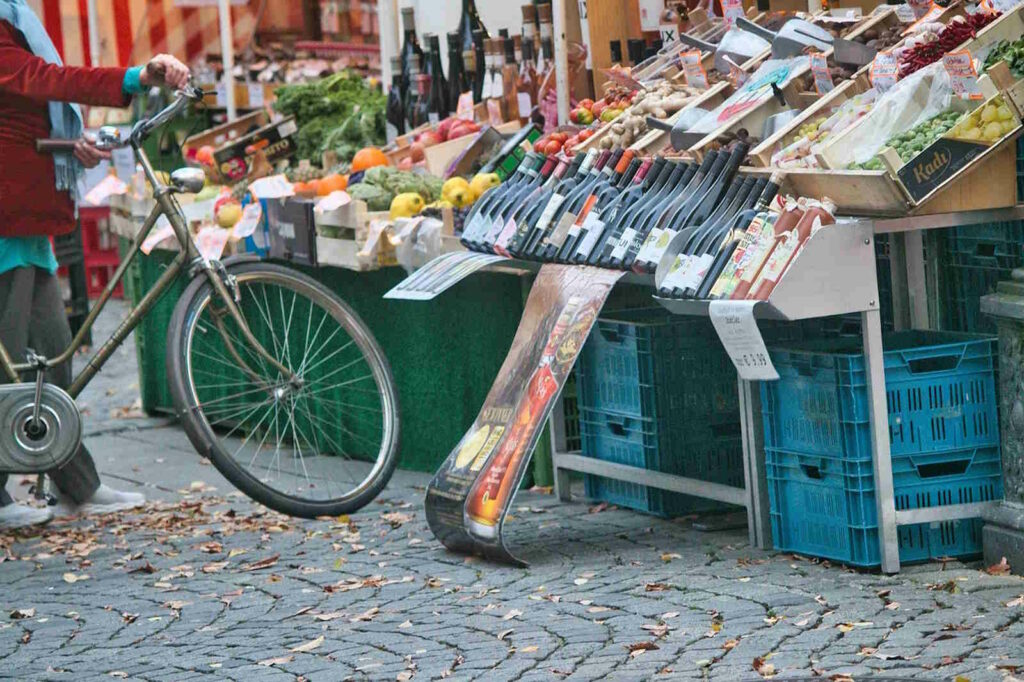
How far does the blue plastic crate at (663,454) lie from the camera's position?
600 centimetres

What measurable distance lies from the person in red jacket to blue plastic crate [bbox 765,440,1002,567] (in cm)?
258

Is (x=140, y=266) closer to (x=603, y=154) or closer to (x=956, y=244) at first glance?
(x=603, y=154)

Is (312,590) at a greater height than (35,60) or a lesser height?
lesser

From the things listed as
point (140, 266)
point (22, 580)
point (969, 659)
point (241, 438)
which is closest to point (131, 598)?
point (22, 580)

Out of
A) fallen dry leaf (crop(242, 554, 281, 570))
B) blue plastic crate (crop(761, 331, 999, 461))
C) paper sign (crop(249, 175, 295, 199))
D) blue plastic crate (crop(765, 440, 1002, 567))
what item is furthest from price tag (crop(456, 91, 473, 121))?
blue plastic crate (crop(765, 440, 1002, 567))

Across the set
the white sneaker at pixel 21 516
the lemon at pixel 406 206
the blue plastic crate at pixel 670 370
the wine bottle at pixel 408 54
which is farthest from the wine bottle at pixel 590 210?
the wine bottle at pixel 408 54

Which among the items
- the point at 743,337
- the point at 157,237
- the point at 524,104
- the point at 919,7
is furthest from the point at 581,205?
the point at 157,237

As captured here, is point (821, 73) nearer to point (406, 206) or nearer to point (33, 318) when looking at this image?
point (406, 206)

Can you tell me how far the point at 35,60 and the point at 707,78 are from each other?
2420 mm

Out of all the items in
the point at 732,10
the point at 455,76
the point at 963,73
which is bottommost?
the point at 963,73

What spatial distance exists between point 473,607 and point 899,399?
1373mm

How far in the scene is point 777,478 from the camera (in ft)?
17.8

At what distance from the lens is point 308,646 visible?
189 inches

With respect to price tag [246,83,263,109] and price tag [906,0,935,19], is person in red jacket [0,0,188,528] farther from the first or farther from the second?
price tag [246,83,263,109]
